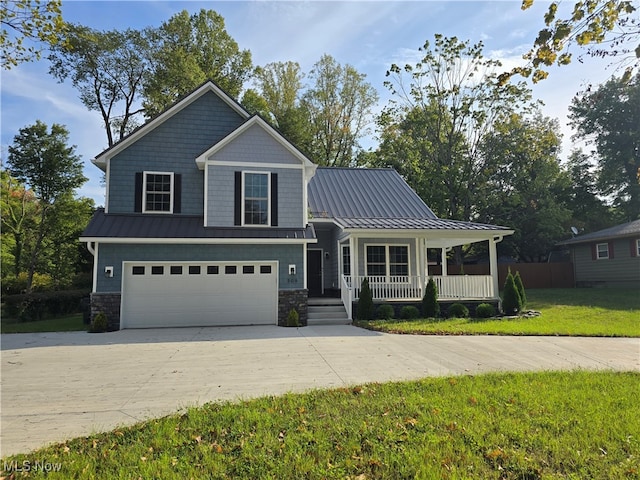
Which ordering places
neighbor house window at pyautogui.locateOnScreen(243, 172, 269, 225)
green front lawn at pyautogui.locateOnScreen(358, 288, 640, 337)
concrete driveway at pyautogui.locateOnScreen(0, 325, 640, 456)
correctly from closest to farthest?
1. concrete driveway at pyautogui.locateOnScreen(0, 325, 640, 456)
2. green front lawn at pyautogui.locateOnScreen(358, 288, 640, 337)
3. neighbor house window at pyautogui.locateOnScreen(243, 172, 269, 225)

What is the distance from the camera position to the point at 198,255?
12570mm

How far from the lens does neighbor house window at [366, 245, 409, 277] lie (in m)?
15.7

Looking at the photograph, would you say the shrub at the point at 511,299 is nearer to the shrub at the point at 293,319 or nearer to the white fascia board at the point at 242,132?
the shrub at the point at 293,319

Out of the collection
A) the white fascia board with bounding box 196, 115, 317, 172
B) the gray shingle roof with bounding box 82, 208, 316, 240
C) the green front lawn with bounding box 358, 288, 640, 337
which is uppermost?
the white fascia board with bounding box 196, 115, 317, 172

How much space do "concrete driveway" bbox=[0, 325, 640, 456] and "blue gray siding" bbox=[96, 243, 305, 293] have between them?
6.47 feet

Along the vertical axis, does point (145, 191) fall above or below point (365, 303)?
above

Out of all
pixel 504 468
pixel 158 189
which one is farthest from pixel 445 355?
pixel 158 189

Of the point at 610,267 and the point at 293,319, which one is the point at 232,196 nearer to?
the point at 293,319

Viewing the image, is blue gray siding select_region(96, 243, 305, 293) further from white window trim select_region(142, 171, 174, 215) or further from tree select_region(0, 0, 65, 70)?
tree select_region(0, 0, 65, 70)

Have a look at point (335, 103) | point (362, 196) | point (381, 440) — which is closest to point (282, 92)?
point (335, 103)

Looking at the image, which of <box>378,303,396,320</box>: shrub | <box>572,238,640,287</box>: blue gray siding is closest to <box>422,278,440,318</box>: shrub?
<box>378,303,396,320</box>: shrub

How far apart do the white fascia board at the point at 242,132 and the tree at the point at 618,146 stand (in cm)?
2872

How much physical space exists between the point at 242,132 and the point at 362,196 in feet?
21.2

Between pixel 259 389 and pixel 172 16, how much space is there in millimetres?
27505
